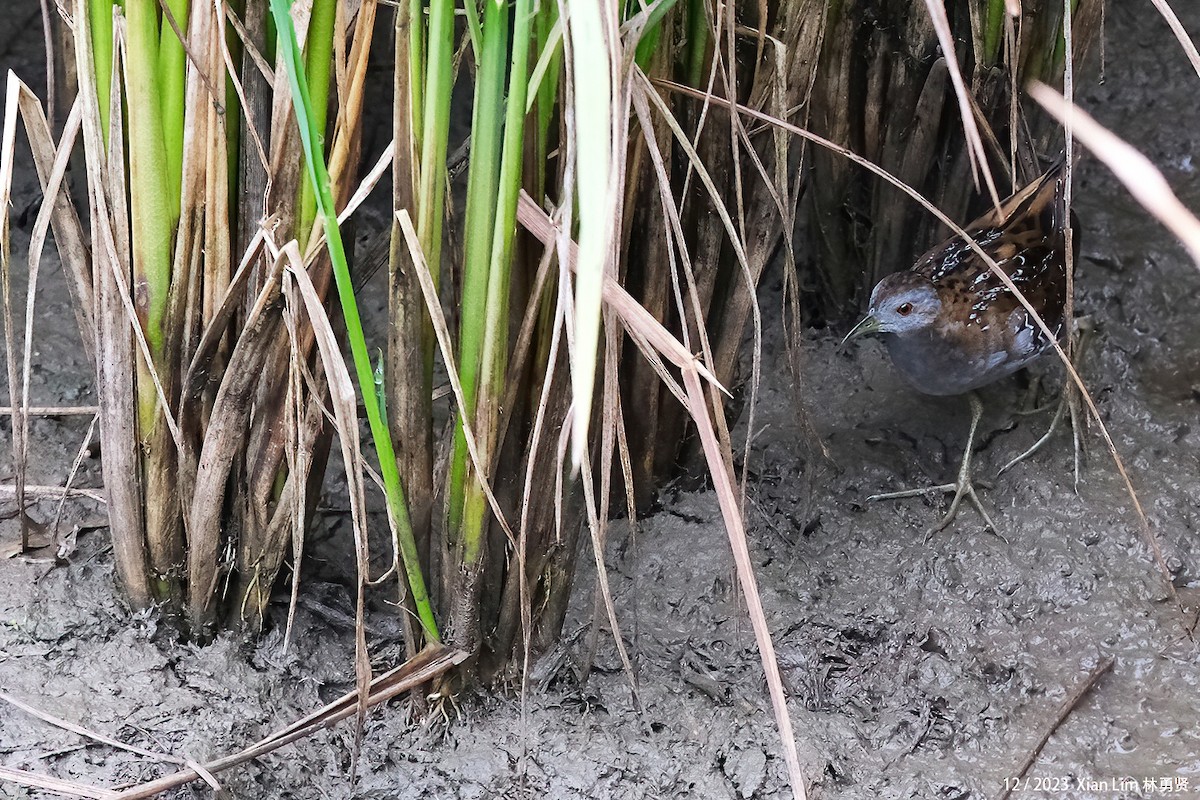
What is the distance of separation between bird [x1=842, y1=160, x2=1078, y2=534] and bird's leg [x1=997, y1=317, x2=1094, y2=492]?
1.3 inches

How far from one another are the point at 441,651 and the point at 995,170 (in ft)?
5.12

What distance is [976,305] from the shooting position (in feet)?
7.33

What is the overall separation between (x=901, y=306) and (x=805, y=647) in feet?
2.50

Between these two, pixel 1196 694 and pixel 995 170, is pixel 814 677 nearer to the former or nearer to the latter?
pixel 1196 694

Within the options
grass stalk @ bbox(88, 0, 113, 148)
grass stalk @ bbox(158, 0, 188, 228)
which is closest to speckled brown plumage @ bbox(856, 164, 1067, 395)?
grass stalk @ bbox(158, 0, 188, 228)

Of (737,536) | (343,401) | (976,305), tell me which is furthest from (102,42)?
(976,305)

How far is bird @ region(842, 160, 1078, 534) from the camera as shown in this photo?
2.09m

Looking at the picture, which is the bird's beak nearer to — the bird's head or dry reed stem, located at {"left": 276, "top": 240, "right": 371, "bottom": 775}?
the bird's head

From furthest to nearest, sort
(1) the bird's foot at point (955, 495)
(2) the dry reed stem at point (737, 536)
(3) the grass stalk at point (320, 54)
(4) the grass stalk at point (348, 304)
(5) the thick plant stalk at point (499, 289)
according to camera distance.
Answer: (1) the bird's foot at point (955, 495)
(3) the grass stalk at point (320, 54)
(5) the thick plant stalk at point (499, 289)
(4) the grass stalk at point (348, 304)
(2) the dry reed stem at point (737, 536)

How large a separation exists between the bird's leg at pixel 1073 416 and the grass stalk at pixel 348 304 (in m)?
1.28

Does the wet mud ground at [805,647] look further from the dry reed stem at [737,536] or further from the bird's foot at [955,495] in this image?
the dry reed stem at [737,536]

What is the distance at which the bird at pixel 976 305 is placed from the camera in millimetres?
2094

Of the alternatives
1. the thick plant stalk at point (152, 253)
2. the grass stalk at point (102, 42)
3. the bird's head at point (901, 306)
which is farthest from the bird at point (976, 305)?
the grass stalk at point (102, 42)

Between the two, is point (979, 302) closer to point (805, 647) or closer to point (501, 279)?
point (805, 647)
